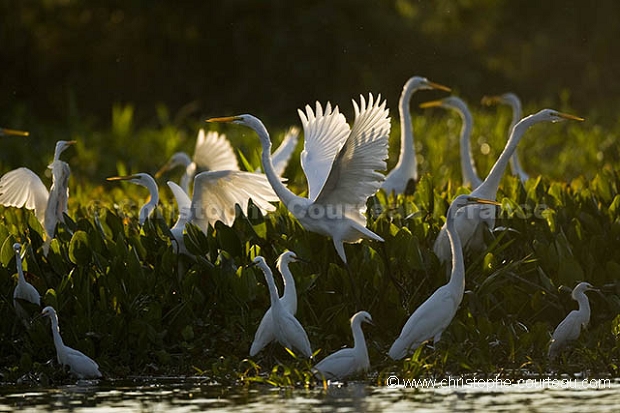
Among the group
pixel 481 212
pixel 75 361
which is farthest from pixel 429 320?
pixel 75 361

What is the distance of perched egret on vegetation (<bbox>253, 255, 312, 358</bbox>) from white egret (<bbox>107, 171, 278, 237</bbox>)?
5.34ft

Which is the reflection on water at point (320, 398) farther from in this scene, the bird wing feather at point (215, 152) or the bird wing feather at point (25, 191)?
the bird wing feather at point (215, 152)

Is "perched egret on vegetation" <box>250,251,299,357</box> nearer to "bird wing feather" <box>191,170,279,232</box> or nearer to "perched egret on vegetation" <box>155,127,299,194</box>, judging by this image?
"bird wing feather" <box>191,170,279,232</box>

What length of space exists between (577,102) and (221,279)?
20.5 metres

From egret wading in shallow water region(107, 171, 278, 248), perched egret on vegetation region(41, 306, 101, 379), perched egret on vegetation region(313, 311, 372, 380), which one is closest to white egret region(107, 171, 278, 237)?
egret wading in shallow water region(107, 171, 278, 248)

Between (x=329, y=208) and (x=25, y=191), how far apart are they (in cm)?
259

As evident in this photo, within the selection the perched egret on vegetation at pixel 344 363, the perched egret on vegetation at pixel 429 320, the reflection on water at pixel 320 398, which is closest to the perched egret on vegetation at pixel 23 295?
the reflection on water at pixel 320 398

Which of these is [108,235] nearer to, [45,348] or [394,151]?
[45,348]

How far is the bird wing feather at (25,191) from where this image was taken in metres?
10.0

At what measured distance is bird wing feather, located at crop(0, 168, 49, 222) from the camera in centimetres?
1001

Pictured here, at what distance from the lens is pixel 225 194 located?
9.42 meters

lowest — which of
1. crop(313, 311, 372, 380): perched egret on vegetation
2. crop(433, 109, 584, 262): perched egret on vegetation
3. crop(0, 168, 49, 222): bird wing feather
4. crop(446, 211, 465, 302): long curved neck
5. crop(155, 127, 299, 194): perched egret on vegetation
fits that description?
crop(313, 311, 372, 380): perched egret on vegetation

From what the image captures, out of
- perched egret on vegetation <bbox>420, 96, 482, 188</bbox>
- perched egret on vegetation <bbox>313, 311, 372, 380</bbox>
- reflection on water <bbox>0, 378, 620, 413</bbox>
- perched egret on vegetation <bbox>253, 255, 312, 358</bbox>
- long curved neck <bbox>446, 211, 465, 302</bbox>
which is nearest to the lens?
reflection on water <bbox>0, 378, 620, 413</bbox>

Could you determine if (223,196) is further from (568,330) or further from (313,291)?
(568,330)
